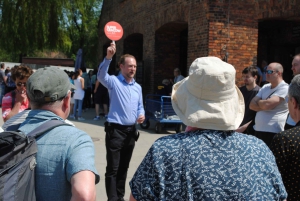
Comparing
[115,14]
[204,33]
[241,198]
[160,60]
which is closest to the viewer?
[241,198]

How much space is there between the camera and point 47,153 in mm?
2146

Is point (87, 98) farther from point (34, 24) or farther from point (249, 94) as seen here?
point (249, 94)

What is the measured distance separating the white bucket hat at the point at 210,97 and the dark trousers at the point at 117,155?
318cm

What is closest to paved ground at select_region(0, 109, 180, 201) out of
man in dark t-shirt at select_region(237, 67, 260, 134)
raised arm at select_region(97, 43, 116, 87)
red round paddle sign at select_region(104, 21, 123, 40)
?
raised arm at select_region(97, 43, 116, 87)

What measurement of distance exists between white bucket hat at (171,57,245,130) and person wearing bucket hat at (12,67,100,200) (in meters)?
0.57

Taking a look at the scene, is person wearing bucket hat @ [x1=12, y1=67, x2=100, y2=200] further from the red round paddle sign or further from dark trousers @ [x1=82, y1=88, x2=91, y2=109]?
dark trousers @ [x1=82, y1=88, x2=91, y2=109]

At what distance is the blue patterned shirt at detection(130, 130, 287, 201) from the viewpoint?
2027 millimetres

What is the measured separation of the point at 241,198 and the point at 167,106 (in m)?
9.63

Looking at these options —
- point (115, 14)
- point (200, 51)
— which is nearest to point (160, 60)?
point (200, 51)

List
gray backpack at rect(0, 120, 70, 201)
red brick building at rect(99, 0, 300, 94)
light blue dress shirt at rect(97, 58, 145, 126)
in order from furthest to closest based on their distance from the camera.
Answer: red brick building at rect(99, 0, 300, 94) < light blue dress shirt at rect(97, 58, 145, 126) < gray backpack at rect(0, 120, 70, 201)

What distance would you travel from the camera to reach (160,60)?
15289mm

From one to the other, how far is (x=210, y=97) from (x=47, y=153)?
2.92 feet

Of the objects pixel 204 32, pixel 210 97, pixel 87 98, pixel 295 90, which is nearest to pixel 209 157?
pixel 210 97

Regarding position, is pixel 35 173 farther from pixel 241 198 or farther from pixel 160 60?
pixel 160 60
